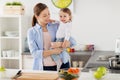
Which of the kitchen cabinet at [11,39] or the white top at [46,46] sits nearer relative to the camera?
the white top at [46,46]

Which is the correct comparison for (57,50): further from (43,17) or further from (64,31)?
(43,17)

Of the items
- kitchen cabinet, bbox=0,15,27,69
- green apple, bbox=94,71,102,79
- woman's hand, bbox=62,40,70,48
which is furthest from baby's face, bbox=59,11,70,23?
kitchen cabinet, bbox=0,15,27,69

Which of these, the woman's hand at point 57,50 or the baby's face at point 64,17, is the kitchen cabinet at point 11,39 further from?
the woman's hand at point 57,50

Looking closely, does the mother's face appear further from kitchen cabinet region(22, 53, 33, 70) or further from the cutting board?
kitchen cabinet region(22, 53, 33, 70)

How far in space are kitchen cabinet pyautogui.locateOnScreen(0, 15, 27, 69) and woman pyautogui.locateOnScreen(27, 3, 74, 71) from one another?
1.81 meters

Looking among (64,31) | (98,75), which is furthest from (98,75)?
(64,31)

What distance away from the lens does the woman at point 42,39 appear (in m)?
3.21

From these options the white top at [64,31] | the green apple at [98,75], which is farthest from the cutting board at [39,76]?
the white top at [64,31]

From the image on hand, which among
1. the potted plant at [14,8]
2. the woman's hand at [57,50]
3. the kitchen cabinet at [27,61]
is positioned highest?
the potted plant at [14,8]

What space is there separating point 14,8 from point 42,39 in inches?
79.9

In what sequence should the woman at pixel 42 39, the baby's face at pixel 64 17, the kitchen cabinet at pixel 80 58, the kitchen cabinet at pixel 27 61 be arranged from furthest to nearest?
the kitchen cabinet at pixel 27 61 < the kitchen cabinet at pixel 80 58 < the baby's face at pixel 64 17 < the woman at pixel 42 39

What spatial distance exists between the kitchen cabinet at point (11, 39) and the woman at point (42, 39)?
5.95ft

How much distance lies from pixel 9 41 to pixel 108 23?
1.97 metres

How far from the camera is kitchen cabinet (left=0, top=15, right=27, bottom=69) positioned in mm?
5078
